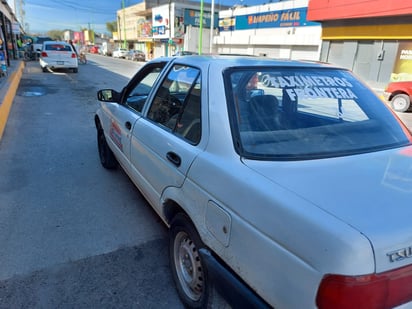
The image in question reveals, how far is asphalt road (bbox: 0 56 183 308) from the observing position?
236cm

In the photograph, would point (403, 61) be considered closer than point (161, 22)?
Yes

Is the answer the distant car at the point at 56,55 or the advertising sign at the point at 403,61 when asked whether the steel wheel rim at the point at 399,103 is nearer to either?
the advertising sign at the point at 403,61

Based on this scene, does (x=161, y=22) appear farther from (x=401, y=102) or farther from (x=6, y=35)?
(x=401, y=102)

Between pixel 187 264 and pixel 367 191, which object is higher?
pixel 367 191

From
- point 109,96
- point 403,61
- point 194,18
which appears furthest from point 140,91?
point 194,18

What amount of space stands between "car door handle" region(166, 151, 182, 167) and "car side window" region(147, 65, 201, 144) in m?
0.14

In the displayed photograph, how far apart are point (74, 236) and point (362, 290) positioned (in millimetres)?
2682

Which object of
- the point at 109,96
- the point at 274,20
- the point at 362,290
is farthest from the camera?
the point at 274,20

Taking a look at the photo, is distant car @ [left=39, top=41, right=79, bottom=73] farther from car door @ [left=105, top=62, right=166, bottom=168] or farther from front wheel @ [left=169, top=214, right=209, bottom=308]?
front wheel @ [left=169, top=214, right=209, bottom=308]

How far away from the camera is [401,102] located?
11.9m

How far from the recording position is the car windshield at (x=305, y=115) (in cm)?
185

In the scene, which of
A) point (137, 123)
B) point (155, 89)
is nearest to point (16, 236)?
point (137, 123)

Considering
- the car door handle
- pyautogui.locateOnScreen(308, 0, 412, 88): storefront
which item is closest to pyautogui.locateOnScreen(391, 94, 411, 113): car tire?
pyautogui.locateOnScreen(308, 0, 412, 88): storefront

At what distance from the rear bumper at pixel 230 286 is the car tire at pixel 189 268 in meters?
0.12
